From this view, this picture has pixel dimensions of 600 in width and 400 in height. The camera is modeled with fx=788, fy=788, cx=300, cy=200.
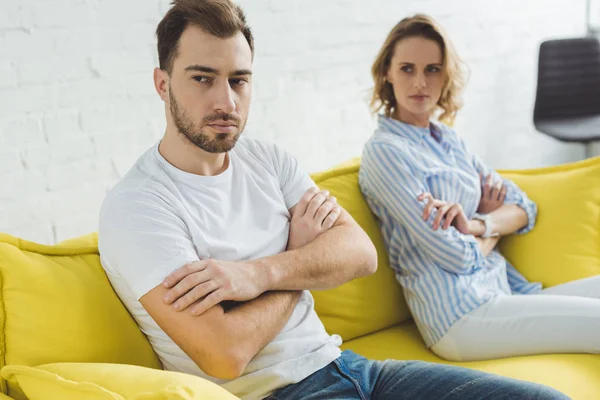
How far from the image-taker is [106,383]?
1.36 meters

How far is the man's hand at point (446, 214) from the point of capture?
2.10m

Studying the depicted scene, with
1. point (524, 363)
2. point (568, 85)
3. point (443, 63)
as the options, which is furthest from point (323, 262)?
point (568, 85)

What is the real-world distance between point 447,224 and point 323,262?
54cm

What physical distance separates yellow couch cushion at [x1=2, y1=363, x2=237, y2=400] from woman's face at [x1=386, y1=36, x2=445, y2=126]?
1.24 meters

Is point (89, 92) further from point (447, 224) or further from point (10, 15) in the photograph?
point (447, 224)

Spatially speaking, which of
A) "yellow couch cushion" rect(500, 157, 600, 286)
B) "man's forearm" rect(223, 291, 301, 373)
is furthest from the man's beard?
"yellow couch cushion" rect(500, 157, 600, 286)

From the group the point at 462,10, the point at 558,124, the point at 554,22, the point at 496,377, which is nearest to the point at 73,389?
the point at 496,377

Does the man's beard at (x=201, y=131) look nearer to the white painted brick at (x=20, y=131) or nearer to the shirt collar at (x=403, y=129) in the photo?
the white painted brick at (x=20, y=131)

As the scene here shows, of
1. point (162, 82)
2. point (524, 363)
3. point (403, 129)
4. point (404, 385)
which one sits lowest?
point (524, 363)

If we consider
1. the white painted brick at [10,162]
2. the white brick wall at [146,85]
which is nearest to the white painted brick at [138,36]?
the white brick wall at [146,85]

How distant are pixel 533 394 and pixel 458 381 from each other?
15 cm

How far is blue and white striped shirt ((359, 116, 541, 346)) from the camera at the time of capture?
2121 millimetres

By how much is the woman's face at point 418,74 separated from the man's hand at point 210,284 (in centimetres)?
95

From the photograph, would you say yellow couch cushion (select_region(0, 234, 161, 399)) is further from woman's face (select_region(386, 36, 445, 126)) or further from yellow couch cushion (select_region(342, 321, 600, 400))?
woman's face (select_region(386, 36, 445, 126))
